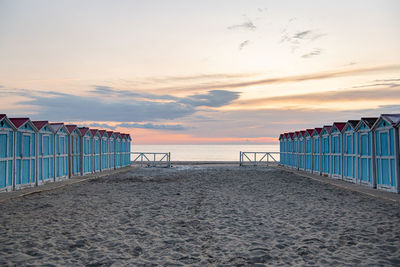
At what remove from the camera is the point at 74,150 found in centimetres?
2239

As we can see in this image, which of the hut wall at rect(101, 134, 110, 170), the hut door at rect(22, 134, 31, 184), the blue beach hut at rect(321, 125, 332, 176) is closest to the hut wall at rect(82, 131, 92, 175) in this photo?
the hut wall at rect(101, 134, 110, 170)

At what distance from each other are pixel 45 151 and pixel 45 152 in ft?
0.17

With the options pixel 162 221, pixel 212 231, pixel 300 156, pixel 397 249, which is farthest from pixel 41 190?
pixel 300 156

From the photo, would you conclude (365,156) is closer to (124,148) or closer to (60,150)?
(60,150)

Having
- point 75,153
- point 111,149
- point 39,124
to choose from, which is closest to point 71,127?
point 75,153

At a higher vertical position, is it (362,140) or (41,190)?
(362,140)

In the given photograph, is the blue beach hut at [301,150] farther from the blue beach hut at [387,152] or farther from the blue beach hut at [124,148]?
the blue beach hut at [124,148]

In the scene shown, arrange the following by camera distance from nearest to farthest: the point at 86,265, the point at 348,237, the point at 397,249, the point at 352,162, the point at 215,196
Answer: the point at 86,265 < the point at 397,249 < the point at 348,237 < the point at 215,196 < the point at 352,162

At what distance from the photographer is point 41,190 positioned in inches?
587

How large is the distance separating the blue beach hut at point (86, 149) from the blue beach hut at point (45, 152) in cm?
472

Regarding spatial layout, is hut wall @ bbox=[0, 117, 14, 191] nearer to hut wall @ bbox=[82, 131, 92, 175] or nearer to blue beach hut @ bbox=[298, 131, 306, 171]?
hut wall @ bbox=[82, 131, 92, 175]

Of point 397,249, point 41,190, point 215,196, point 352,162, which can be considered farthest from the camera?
point 352,162

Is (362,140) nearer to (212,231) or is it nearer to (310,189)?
(310,189)

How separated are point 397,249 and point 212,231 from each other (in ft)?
11.7
